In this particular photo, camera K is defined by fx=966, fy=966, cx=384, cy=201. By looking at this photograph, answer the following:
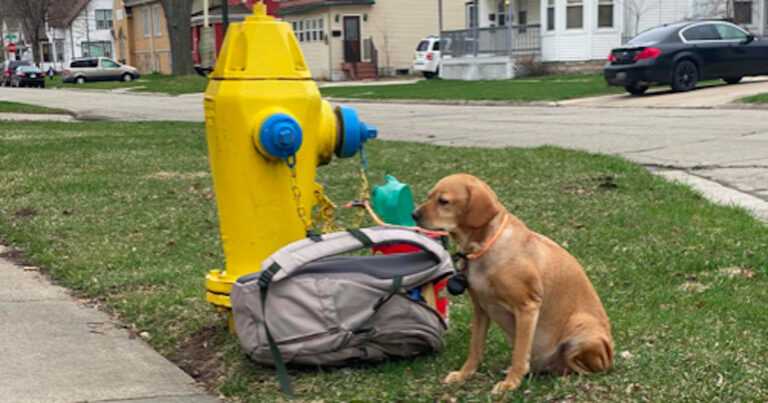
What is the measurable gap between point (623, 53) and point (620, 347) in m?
20.3

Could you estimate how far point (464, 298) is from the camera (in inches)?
220

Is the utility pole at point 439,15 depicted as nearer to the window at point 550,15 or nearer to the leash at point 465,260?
the window at point 550,15

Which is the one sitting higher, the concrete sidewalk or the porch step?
the porch step

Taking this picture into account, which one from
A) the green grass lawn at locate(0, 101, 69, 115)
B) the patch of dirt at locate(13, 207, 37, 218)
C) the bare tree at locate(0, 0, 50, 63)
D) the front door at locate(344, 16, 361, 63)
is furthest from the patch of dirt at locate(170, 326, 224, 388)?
the bare tree at locate(0, 0, 50, 63)

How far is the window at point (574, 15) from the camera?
121 feet

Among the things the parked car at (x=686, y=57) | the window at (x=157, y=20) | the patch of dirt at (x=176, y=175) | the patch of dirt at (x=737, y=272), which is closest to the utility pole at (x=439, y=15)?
the parked car at (x=686, y=57)

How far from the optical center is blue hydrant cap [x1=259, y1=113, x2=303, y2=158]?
4.54 m

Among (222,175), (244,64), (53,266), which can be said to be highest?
(244,64)

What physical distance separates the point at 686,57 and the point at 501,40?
1435cm

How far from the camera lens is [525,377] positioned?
4.04 m

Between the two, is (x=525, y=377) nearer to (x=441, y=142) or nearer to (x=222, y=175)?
(x=222, y=175)

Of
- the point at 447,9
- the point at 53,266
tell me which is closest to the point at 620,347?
the point at 53,266

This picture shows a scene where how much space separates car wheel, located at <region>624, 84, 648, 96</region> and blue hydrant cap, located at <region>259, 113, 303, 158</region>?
20641 mm

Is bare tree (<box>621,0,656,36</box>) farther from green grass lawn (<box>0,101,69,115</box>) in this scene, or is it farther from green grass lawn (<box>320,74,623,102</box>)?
green grass lawn (<box>0,101,69,115</box>)
